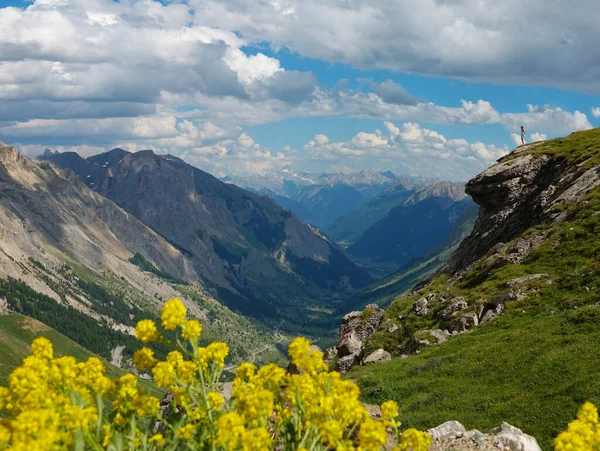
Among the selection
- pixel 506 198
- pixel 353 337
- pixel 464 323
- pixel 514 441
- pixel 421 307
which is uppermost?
pixel 506 198

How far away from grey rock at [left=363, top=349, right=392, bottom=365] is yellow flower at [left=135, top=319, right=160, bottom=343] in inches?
1730

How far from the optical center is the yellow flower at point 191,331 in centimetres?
904

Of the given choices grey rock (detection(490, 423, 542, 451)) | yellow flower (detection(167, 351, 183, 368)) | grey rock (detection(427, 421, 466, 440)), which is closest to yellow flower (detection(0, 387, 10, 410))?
yellow flower (detection(167, 351, 183, 368))

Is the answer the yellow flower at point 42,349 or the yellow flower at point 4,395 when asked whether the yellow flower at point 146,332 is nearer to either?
the yellow flower at point 42,349

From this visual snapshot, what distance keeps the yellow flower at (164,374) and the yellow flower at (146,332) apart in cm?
50

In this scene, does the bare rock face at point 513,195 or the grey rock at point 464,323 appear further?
the bare rock face at point 513,195

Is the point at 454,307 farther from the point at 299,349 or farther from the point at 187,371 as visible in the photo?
the point at 187,371

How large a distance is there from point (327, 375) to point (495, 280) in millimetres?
50477

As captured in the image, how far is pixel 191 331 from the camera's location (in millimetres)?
9094

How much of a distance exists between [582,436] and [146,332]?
26.8ft

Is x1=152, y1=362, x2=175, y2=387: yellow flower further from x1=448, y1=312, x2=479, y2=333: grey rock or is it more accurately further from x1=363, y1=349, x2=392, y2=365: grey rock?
x1=363, y1=349, x2=392, y2=365: grey rock

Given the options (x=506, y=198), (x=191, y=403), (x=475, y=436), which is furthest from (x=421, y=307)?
(x=191, y=403)

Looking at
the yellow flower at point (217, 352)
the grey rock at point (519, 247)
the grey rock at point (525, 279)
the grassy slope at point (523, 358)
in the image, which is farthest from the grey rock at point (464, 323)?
the yellow flower at point (217, 352)

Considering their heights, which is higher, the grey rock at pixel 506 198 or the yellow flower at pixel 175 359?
the grey rock at pixel 506 198
